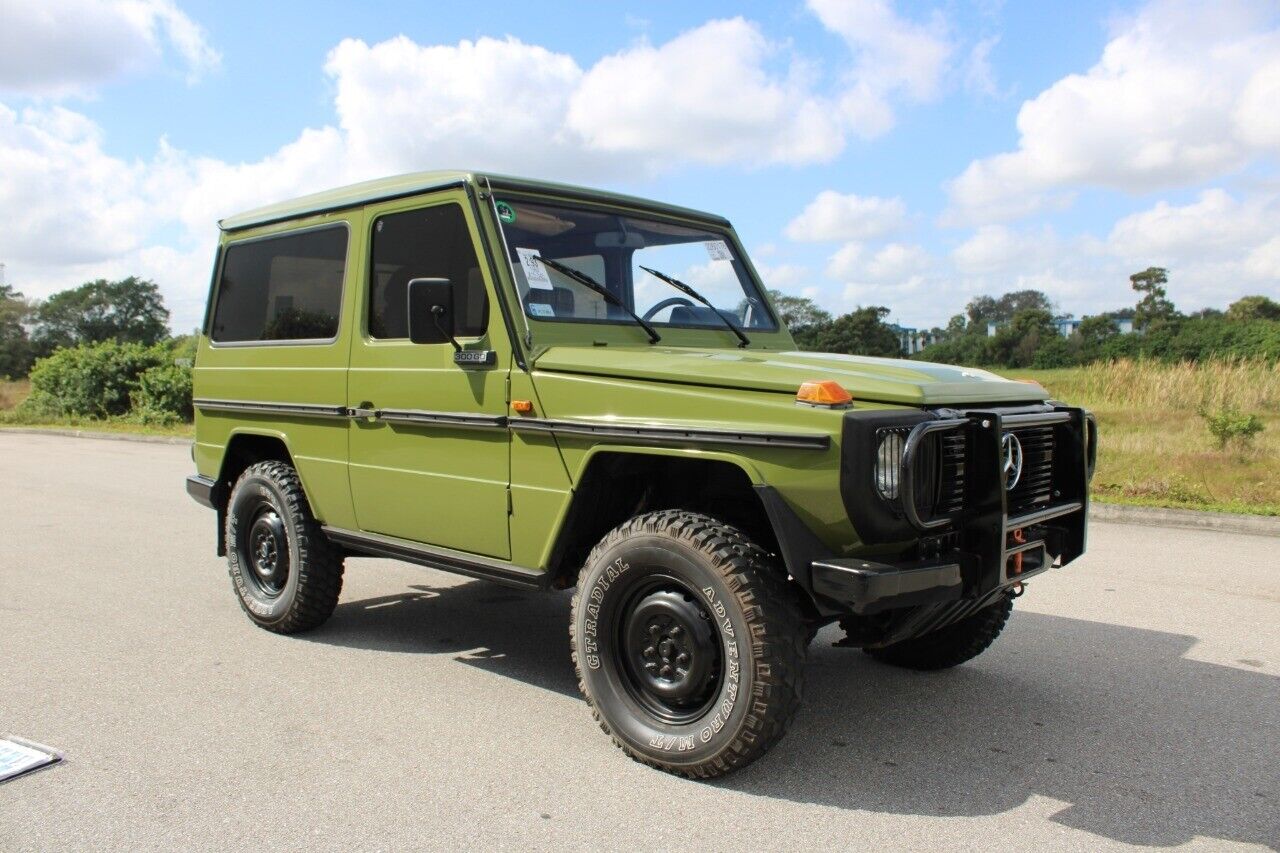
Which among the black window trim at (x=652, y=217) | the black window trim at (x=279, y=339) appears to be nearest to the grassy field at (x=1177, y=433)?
the black window trim at (x=652, y=217)

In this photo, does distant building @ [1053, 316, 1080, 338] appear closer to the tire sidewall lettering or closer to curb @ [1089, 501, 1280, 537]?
curb @ [1089, 501, 1280, 537]

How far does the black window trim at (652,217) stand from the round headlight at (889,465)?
1616 mm

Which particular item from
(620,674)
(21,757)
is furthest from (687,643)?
(21,757)

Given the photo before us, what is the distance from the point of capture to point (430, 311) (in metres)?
4.26

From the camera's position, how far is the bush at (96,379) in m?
25.5

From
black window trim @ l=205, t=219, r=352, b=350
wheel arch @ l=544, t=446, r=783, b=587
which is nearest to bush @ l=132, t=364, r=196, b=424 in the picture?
black window trim @ l=205, t=219, r=352, b=350

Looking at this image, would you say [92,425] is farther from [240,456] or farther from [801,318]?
[801,318]

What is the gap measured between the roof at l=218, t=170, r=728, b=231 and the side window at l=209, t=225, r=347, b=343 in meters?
0.12

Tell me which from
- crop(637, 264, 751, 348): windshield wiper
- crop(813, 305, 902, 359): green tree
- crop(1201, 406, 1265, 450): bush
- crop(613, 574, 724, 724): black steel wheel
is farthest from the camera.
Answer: crop(1201, 406, 1265, 450): bush

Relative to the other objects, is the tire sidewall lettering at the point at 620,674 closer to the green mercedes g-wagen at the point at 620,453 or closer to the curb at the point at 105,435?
the green mercedes g-wagen at the point at 620,453

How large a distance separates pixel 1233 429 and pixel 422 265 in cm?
1039

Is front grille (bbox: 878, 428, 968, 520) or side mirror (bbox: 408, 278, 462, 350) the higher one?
side mirror (bbox: 408, 278, 462, 350)

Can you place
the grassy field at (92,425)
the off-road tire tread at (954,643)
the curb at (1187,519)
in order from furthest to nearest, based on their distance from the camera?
the grassy field at (92,425), the curb at (1187,519), the off-road tire tread at (954,643)

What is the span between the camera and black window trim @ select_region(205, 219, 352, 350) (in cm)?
507
